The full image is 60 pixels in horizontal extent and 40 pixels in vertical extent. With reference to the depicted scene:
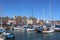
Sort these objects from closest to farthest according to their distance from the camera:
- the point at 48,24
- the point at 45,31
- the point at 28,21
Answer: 1. the point at 45,31
2. the point at 48,24
3. the point at 28,21

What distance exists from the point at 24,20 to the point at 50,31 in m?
47.7

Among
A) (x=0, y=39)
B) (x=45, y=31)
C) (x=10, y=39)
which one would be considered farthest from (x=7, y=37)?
(x=45, y=31)

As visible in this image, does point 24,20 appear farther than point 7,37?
Yes

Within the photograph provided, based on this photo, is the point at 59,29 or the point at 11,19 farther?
the point at 11,19

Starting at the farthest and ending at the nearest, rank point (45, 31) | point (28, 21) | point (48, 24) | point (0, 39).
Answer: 1. point (28, 21)
2. point (48, 24)
3. point (45, 31)
4. point (0, 39)

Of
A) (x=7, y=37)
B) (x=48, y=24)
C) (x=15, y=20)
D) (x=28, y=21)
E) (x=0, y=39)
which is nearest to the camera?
(x=0, y=39)

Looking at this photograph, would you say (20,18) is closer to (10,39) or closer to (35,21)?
(35,21)

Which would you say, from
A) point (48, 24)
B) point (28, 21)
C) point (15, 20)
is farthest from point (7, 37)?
point (15, 20)

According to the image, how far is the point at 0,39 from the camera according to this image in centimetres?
3089

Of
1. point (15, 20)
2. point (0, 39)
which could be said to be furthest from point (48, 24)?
point (0, 39)

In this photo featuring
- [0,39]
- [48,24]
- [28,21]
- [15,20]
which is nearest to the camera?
[0,39]

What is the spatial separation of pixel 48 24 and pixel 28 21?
31317mm

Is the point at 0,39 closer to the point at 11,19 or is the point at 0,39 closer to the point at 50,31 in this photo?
the point at 50,31

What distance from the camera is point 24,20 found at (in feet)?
379
